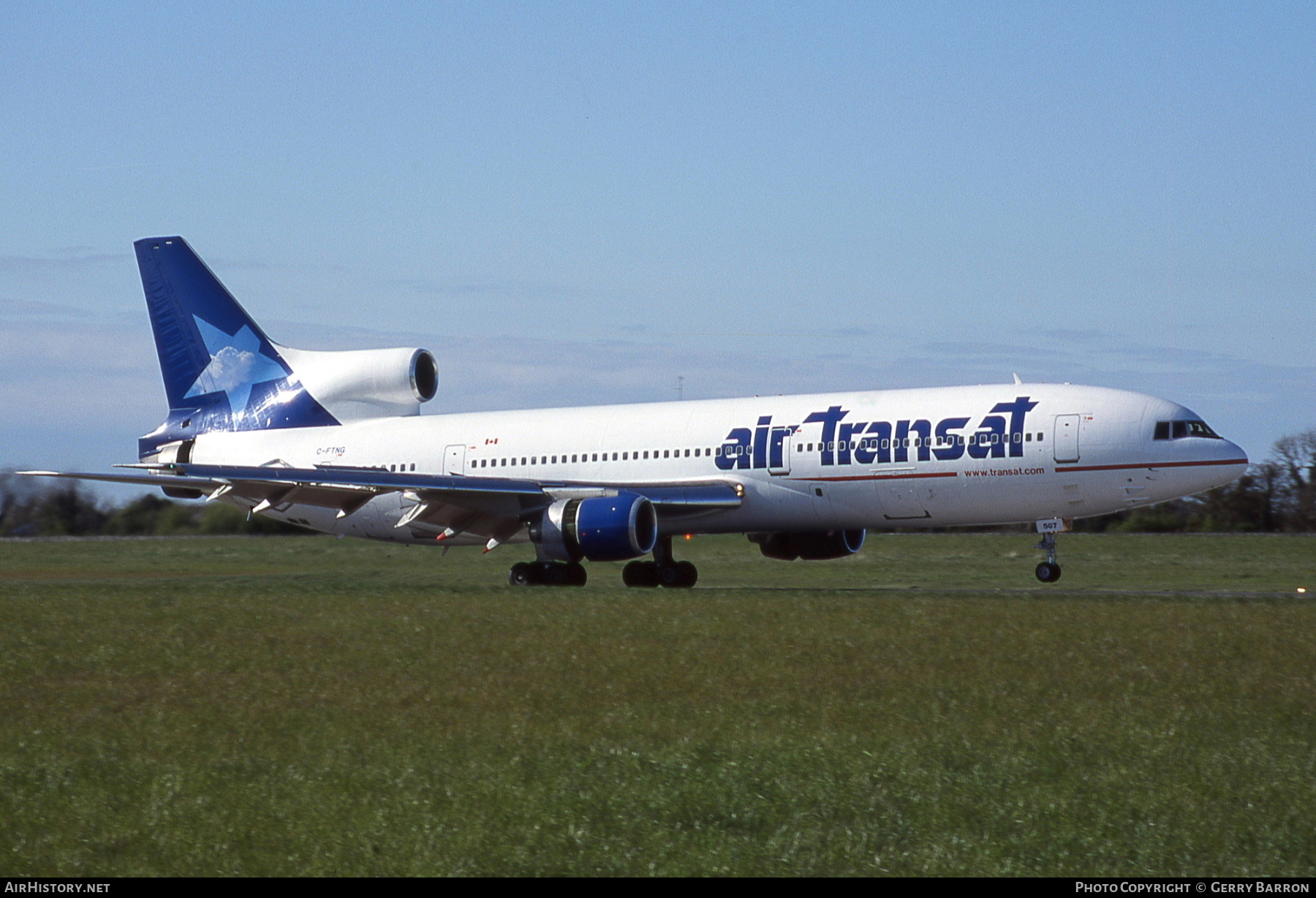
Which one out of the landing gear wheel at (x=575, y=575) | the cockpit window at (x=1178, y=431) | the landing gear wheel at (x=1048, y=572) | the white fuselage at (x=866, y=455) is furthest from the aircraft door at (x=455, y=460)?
the cockpit window at (x=1178, y=431)

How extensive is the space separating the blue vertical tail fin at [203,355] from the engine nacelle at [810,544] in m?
11.8

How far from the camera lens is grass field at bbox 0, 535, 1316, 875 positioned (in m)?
8.21

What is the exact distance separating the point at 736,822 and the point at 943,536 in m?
35.7

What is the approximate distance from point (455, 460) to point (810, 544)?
26.1 ft

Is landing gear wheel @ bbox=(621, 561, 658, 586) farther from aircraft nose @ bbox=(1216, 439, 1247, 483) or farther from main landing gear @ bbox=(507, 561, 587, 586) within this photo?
aircraft nose @ bbox=(1216, 439, 1247, 483)

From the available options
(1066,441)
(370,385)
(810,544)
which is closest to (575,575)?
(810,544)

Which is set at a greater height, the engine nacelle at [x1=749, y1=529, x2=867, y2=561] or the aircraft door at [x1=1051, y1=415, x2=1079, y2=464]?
the aircraft door at [x1=1051, y1=415, x2=1079, y2=464]

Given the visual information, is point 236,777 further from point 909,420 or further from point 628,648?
point 909,420

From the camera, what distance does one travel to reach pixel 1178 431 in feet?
81.6

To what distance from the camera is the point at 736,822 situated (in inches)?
344

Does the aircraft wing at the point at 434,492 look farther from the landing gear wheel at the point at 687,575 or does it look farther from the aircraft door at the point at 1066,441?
the aircraft door at the point at 1066,441

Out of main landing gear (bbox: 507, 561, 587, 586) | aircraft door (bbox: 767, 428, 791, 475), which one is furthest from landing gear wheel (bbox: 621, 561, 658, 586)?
aircraft door (bbox: 767, 428, 791, 475)

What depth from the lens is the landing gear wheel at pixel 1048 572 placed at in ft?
84.1

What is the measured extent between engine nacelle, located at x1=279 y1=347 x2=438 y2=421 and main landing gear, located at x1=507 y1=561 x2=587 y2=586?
706 cm
